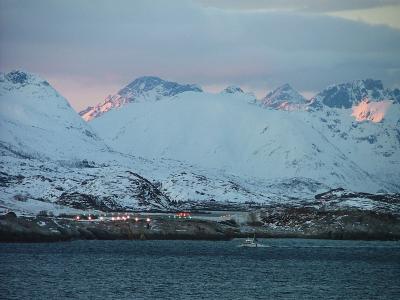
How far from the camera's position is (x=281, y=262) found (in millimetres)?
199625

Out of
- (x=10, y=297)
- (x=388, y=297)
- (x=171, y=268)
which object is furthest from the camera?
(x=171, y=268)

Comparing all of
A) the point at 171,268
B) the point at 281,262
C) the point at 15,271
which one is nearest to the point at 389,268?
the point at 281,262

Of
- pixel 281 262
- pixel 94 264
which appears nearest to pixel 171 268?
pixel 94 264

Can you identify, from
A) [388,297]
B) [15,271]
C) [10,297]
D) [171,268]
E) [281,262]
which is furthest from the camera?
[281,262]

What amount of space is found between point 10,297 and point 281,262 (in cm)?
7886

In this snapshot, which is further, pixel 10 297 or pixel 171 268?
pixel 171 268

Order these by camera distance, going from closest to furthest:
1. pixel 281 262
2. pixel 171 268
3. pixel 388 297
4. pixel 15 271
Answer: pixel 388 297
pixel 15 271
pixel 171 268
pixel 281 262

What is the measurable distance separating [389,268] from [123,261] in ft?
157

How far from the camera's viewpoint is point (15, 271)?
161 m

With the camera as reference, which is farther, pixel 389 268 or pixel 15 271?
pixel 389 268

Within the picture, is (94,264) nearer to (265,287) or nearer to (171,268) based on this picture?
(171,268)

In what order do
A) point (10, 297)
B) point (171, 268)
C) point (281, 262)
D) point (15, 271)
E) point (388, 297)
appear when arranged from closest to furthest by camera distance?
point (10, 297)
point (388, 297)
point (15, 271)
point (171, 268)
point (281, 262)

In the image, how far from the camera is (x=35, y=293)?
135 meters

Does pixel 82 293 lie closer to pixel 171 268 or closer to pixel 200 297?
pixel 200 297
